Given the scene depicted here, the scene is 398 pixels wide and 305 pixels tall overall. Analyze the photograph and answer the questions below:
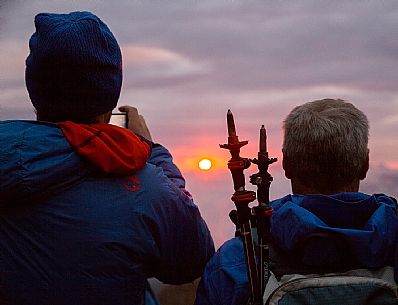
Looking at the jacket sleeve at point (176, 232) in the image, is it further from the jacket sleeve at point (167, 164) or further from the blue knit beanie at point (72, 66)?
the blue knit beanie at point (72, 66)

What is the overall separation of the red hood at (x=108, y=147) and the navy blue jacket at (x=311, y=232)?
575mm

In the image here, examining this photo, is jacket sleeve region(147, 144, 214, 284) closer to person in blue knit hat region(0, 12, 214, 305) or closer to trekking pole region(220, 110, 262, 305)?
person in blue knit hat region(0, 12, 214, 305)

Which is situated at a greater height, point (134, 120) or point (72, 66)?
point (72, 66)

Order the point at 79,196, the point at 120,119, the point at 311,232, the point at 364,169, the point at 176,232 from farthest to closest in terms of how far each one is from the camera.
Result: the point at 120,119 < the point at 364,169 < the point at 176,232 < the point at 79,196 < the point at 311,232

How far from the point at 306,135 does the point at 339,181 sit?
244 millimetres

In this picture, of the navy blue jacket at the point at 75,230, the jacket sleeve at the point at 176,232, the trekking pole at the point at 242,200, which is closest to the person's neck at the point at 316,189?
the trekking pole at the point at 242,200

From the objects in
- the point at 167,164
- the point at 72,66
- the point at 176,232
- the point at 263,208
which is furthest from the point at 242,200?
the point at 72,66

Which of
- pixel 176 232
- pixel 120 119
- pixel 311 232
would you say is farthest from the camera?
pixel 120 119

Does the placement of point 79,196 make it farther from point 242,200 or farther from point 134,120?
point 134,120

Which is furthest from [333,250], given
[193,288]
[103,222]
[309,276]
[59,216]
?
[193,288]

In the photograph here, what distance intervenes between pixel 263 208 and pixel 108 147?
2.17 ft

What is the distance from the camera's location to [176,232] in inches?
97.3

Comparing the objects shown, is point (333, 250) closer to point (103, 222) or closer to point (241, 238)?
point (241, 238)

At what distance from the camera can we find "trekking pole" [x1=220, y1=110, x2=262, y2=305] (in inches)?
95.0
